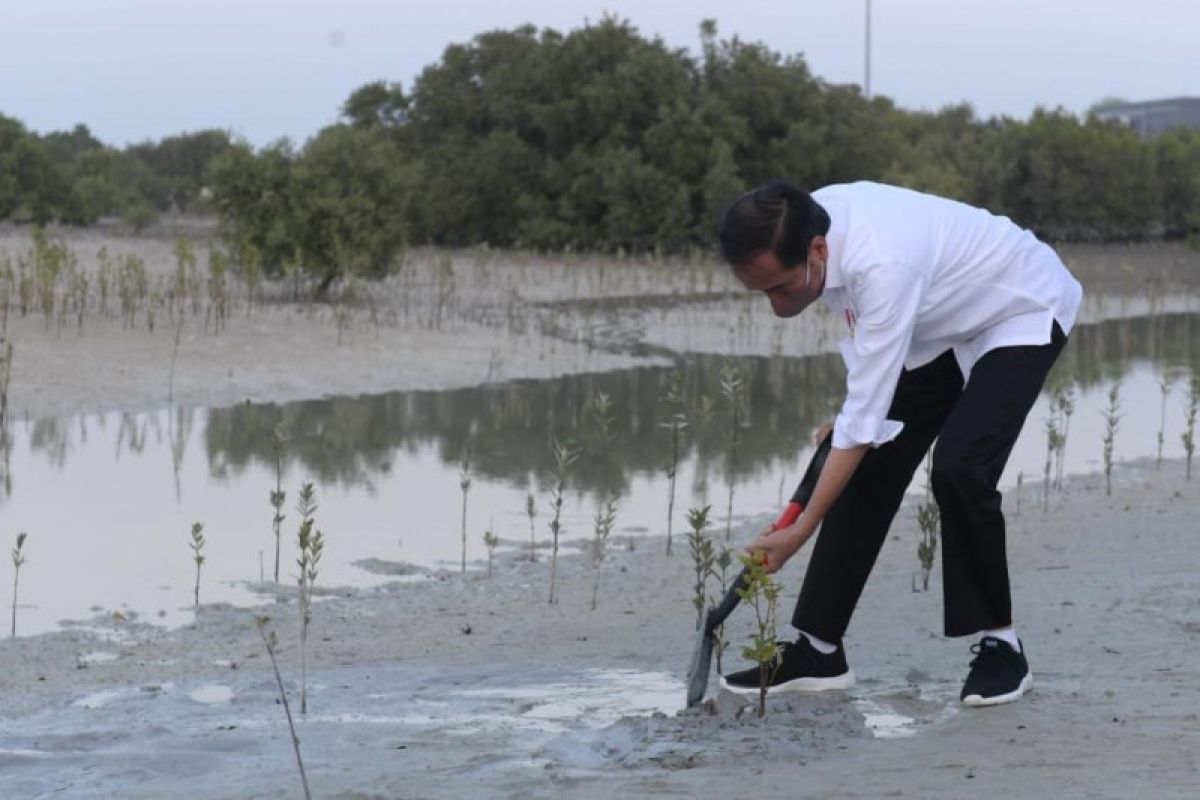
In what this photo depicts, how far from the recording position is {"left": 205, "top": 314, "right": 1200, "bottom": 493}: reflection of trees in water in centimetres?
1208

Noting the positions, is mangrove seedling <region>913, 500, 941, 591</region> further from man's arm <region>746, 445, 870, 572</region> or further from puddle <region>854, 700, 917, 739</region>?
man's arm <region>746, 445, 870, 572</region>

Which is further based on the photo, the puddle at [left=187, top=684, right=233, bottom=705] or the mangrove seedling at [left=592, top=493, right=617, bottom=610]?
the mangrove seedling at [left=592, top=493, right=617, bottom=610]

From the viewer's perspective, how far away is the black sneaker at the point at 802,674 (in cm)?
557

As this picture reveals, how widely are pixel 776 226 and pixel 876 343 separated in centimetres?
41

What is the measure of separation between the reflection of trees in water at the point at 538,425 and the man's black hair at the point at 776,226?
220 inches

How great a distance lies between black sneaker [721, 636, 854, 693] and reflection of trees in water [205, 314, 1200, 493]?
4802 mm

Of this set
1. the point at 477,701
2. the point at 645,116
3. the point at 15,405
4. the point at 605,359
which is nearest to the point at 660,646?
the point at 477,701

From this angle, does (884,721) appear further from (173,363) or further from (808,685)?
(173,363)

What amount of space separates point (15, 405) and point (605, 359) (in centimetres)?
669

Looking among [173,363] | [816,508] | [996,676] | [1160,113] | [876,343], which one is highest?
[1160,113]

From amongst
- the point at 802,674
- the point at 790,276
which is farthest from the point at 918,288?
the point at 802,674

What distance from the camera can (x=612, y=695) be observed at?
570cm

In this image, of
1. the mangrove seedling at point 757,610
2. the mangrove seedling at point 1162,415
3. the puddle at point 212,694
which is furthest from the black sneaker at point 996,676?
the mangrove seedling at point 1162,415

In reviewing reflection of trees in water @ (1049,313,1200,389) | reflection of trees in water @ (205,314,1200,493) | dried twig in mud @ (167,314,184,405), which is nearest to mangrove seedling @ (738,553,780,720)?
reflection of trees in water @ (205,314,1200,493)
